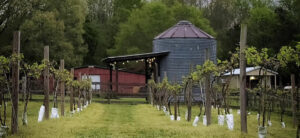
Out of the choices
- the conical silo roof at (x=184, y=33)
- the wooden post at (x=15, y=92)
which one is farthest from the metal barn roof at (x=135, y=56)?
the wooden post at (x=15, y=92)

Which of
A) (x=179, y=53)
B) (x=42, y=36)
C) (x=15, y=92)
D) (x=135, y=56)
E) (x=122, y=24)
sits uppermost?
(x=122, y=24)

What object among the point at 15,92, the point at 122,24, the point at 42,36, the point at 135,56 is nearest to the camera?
the point at 15,92

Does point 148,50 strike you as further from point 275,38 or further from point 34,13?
point 34,13

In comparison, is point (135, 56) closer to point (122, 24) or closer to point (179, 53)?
point (179, 53)

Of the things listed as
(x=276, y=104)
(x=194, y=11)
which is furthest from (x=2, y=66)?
(x=194, y=11)

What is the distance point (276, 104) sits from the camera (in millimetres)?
31531

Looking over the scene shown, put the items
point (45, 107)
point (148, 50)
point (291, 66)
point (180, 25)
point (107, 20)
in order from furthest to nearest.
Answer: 1. point (107, 20)
2. point (148, 50)
3. point (291, 66)
4. point (180, 25)
5. point (45, 107)

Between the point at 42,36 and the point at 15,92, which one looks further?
the point at 42,36

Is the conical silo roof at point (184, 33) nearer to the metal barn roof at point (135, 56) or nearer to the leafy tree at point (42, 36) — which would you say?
the metal barn roof at point (135, 56)

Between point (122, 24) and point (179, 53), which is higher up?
point (122, 24)

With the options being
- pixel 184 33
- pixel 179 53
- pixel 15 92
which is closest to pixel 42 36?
pixel 184 33

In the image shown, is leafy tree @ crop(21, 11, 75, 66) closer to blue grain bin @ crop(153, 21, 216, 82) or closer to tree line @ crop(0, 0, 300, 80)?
tree line @ crop(0, 0, 300, 80)

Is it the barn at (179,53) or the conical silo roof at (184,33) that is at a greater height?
the conical silo roof at (184,33)

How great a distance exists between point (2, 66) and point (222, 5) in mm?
67189
